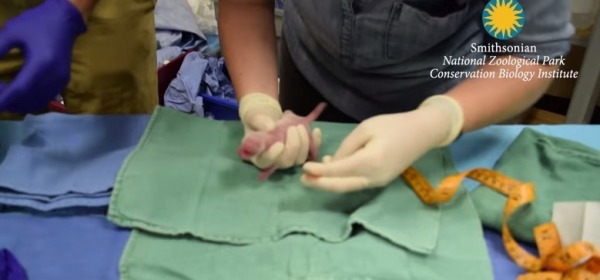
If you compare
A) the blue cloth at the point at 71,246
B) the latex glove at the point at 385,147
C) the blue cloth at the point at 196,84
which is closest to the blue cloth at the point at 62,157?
the blue cloth at the point at 71,246

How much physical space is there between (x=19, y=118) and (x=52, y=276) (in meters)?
0.36

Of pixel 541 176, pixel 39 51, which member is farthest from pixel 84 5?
pixel 541 176

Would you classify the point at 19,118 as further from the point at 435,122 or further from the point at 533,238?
the point at 533,238

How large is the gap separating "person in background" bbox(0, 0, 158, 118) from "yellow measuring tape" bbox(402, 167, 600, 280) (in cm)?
45

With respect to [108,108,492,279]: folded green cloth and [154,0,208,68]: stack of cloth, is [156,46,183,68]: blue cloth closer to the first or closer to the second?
[154,0,208,68]: stack of cloth

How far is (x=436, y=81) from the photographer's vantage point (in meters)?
0.89

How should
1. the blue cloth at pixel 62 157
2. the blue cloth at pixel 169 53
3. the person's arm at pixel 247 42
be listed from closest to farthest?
1. the blue cloth at pixel 62 157
2. the person's arm at pixel 247 42
3. the blue cloth at pixel 169 53

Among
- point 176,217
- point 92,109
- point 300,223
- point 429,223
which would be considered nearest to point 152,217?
point 176,217

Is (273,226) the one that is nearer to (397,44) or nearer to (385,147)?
(385,147)

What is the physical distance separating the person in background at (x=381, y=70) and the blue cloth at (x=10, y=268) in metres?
0.28

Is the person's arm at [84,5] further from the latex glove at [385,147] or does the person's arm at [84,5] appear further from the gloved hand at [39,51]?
the latex glove at [385,147]

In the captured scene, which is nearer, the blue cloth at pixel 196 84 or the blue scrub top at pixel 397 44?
the blue scrub top at pixel 397 44

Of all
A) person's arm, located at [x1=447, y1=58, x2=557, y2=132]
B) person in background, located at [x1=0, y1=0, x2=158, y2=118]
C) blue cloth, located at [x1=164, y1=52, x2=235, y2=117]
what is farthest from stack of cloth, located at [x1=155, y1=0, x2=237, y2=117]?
person's arm, located at [x1=447, y1=58, x2=557, y2=132]

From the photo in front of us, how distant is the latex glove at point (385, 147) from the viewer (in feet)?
2.19
